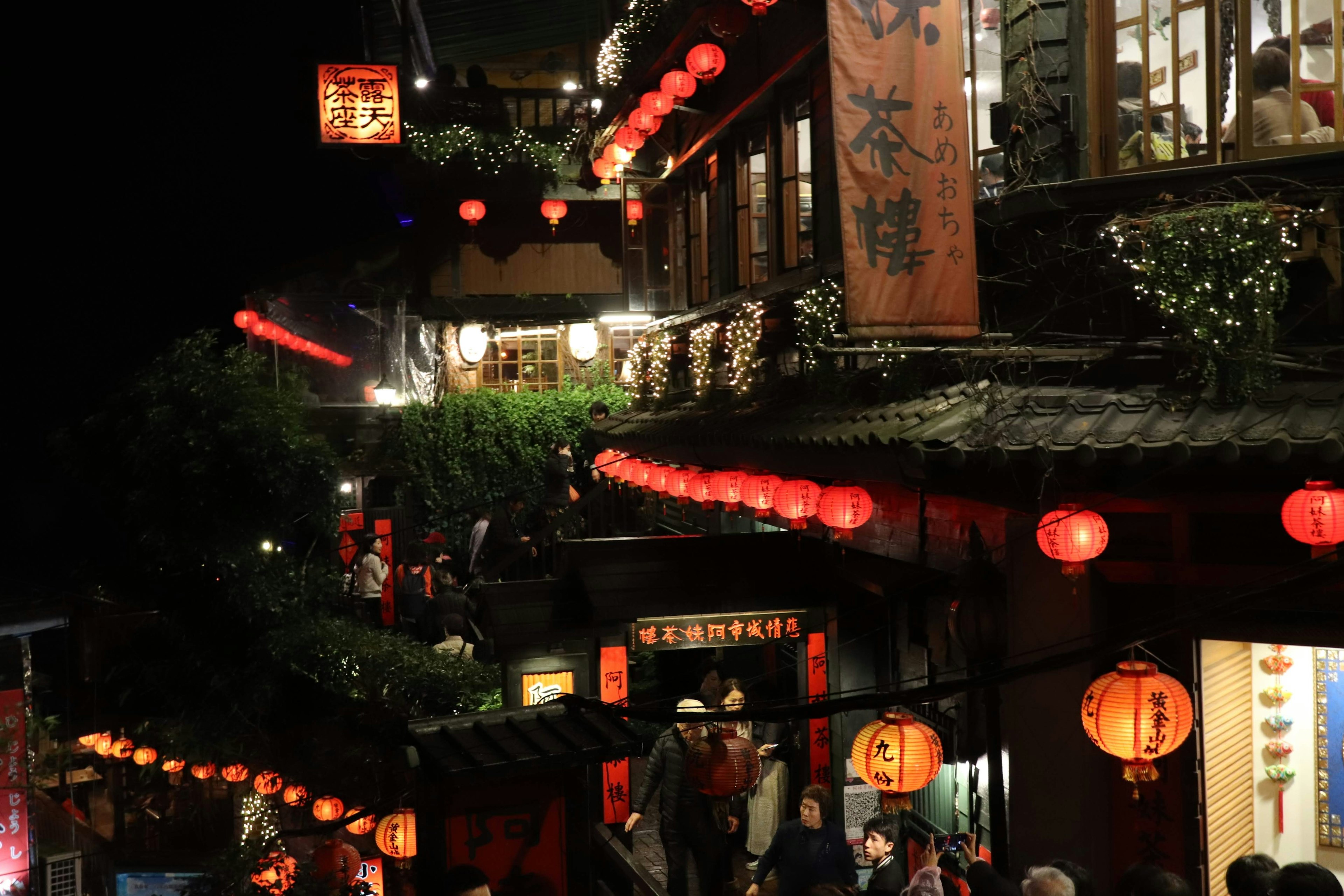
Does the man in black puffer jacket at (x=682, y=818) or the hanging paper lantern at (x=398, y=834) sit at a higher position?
the man in black puffer jacket at (x=682, y=818)

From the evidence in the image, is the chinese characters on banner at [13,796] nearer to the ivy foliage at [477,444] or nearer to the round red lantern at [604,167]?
the round red lantern at [604,167]

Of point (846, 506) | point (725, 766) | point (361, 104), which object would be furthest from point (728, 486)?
→ point (361, 104)

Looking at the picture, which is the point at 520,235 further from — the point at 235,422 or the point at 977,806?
the point at 977,806

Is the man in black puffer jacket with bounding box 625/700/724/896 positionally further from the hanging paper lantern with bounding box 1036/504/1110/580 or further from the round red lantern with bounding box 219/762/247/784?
the round red lantern with bounding box 219/762/247/784

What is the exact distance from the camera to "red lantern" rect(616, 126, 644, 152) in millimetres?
19672

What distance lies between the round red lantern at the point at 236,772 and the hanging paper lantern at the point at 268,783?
23 centimetres

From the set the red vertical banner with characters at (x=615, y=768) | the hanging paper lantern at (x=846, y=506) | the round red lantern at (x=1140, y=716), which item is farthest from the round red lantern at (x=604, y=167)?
the round red lantern at (x=1140, y=716)

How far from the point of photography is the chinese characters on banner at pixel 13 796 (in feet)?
43.2

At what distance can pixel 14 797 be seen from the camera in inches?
523

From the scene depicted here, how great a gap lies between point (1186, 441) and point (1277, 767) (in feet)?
12.1

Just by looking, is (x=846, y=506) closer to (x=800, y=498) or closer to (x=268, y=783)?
(x=800, y=498)

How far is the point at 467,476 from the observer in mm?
28750

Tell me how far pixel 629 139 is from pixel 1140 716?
48.1 feet

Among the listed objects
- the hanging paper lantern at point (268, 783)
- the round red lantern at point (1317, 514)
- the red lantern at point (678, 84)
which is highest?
the red lantern at point (678, 84)
